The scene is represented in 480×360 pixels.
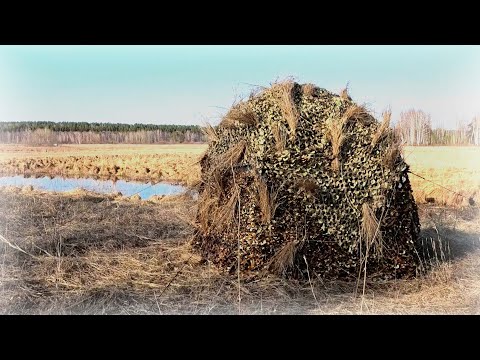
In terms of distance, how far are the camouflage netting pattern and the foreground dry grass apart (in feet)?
0.91

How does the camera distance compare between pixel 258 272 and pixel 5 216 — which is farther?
pixel 5 216

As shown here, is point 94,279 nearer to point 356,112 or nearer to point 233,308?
point 233,308

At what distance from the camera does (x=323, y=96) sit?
6633 millimetres

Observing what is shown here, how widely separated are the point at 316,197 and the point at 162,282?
222 centimetres

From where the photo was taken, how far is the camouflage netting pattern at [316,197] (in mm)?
5945

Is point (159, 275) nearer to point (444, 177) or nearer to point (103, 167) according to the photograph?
point (444, 177)

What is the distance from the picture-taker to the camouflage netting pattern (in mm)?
5945

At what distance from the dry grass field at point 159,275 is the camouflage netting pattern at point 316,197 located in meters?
0.27

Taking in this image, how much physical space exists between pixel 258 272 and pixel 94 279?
2141 mm

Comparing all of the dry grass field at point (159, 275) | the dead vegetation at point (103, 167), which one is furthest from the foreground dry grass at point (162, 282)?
the dead vegetation at point (103, 167)

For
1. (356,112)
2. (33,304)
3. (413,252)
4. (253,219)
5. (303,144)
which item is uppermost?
(356,112)

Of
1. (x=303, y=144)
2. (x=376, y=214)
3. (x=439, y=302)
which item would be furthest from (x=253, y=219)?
(x=439, y=302)

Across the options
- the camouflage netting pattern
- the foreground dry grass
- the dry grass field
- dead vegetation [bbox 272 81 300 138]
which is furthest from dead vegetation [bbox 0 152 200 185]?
the camouflage netting pattern

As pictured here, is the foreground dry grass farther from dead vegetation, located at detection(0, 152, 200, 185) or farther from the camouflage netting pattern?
dead vegetation, located at detection(0, 152, 200, 185)
